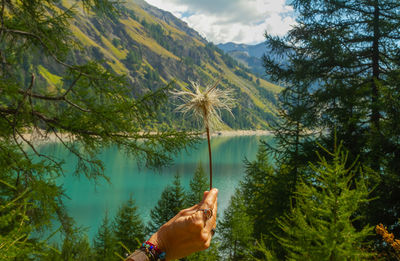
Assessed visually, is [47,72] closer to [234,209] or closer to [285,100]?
[234,209]

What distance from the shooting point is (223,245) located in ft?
Result: 94.9

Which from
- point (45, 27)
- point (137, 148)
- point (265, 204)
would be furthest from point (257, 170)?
point (45, 27)

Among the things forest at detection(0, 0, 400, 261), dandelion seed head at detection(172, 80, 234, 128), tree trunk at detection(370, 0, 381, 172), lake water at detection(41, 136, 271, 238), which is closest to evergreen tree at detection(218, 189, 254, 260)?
lake water at detection(41, 136, 271, 238)

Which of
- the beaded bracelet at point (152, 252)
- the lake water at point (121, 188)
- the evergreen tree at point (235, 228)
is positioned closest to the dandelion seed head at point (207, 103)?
the beaded bracelet at point (152, 252)

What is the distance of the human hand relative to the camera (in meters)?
1.59

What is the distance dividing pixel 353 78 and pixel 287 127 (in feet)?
9.53

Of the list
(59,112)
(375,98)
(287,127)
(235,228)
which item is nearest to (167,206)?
(235,228)

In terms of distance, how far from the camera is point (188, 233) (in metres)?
1.61

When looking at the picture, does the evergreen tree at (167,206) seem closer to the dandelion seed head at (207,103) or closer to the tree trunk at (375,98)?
the tree trunk at (375,98)

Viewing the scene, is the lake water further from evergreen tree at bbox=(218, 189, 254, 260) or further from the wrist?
the wrist

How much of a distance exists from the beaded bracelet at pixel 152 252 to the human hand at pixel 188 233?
1.0 inches

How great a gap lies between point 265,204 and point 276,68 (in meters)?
6.05

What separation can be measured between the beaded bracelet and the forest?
0.22m

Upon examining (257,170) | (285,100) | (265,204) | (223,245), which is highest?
(285,100)
